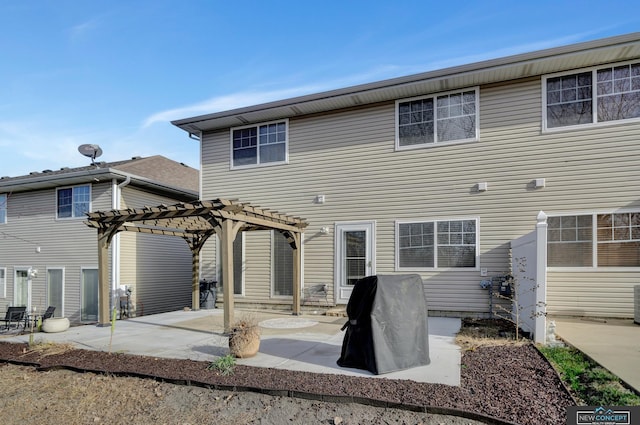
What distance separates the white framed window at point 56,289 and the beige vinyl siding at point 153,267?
2.51 meters

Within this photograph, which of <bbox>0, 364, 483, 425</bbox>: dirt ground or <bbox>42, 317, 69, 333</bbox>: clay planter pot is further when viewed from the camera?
<bbox>42, 317, 69, 333</bbox>: clay planter pot

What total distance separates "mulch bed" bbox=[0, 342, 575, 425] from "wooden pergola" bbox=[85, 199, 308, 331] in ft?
4.80

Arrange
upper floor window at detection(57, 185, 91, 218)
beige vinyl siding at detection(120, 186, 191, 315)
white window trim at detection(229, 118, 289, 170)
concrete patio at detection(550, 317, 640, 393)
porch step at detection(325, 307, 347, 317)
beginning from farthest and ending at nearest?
upper floor window at detection(57, 185, 91, 218) → beige vinyl siding at detection(120, 186, 191, 315) → white window trim at detection(229, 118, 289, 170) → porch step at detection(325, 307, 347, 317) → concrete patio at detection(550, 317, 640, 393)

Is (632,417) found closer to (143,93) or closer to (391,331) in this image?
(391,331)

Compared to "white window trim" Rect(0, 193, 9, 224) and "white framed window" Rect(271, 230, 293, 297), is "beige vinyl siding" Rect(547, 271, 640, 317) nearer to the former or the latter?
"white framed window" Rect(271, 230, 293, 297)

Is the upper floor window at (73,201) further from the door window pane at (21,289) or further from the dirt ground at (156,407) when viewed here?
the dirt ground at (156,407)

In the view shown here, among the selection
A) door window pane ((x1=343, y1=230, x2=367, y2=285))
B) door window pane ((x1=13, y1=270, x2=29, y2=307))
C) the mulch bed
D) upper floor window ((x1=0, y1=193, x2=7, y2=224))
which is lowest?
door window pane ((x1=13, y1=270, x2=29, y2=307))

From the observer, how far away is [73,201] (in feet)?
42.2

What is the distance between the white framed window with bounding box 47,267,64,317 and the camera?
1284 cm

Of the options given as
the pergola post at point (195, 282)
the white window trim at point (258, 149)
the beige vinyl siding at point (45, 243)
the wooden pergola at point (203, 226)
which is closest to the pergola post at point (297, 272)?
the wooden pergola at point (203, 226)

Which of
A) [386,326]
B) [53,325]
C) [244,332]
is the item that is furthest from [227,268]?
[53,325]

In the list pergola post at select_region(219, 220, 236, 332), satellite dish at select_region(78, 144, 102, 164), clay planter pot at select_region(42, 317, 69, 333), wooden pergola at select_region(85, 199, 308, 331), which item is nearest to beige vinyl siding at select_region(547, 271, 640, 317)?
wooden pergola at select_region(85, 199, 308, 331)

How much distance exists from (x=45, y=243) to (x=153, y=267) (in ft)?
12.2

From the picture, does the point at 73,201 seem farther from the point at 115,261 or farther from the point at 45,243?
the point at 115,261
